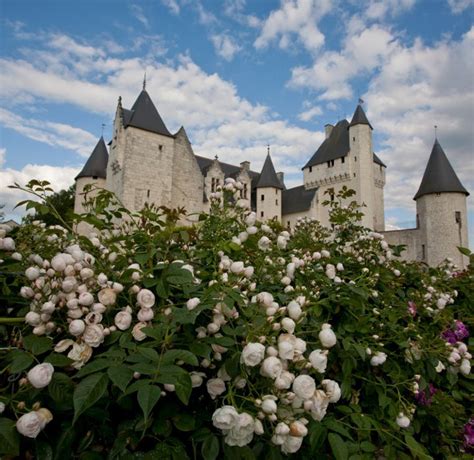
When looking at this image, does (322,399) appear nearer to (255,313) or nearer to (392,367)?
(255,313)

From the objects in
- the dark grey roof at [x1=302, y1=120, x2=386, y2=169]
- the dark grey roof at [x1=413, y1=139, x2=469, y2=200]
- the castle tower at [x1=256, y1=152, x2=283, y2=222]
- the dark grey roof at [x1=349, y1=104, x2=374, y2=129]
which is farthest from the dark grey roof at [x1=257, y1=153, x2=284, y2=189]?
the dark grey roof at [x1=413, y1=139, x2=469, y2=200]

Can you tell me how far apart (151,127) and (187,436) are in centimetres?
2634

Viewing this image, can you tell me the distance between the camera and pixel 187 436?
1131 mm

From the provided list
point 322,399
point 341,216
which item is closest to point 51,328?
point 322,399

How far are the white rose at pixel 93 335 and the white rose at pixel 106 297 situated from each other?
0.33 feet

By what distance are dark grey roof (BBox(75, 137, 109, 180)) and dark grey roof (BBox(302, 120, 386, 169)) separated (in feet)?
72.0

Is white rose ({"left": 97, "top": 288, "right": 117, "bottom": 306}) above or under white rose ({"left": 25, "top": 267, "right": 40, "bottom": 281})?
under

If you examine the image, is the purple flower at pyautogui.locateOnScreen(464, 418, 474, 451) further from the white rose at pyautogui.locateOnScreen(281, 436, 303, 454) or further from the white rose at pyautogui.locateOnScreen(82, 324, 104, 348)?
the white rose at pyautogui.locateOnScreen(82, 324, 104, 348)

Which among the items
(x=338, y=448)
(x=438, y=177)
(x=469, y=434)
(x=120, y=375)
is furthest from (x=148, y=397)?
(x=438, y=177)

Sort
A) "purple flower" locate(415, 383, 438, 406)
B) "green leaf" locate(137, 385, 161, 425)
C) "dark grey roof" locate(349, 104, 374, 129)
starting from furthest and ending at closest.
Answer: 1. "dark grey roof" locate(349, 104, 374, 129)
2. "purple flower" locate(415, 383, 438, 406)
3. "green leaf" locate(137, 385, 161, 425)

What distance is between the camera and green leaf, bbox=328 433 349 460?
1136 millimetres

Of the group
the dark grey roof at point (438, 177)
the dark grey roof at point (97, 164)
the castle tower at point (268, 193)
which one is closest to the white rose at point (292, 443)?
the dark grey roof at point (438, 177)

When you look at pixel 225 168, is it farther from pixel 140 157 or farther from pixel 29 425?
pixel 29 425

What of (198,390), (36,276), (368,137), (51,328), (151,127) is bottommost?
(198,390)
